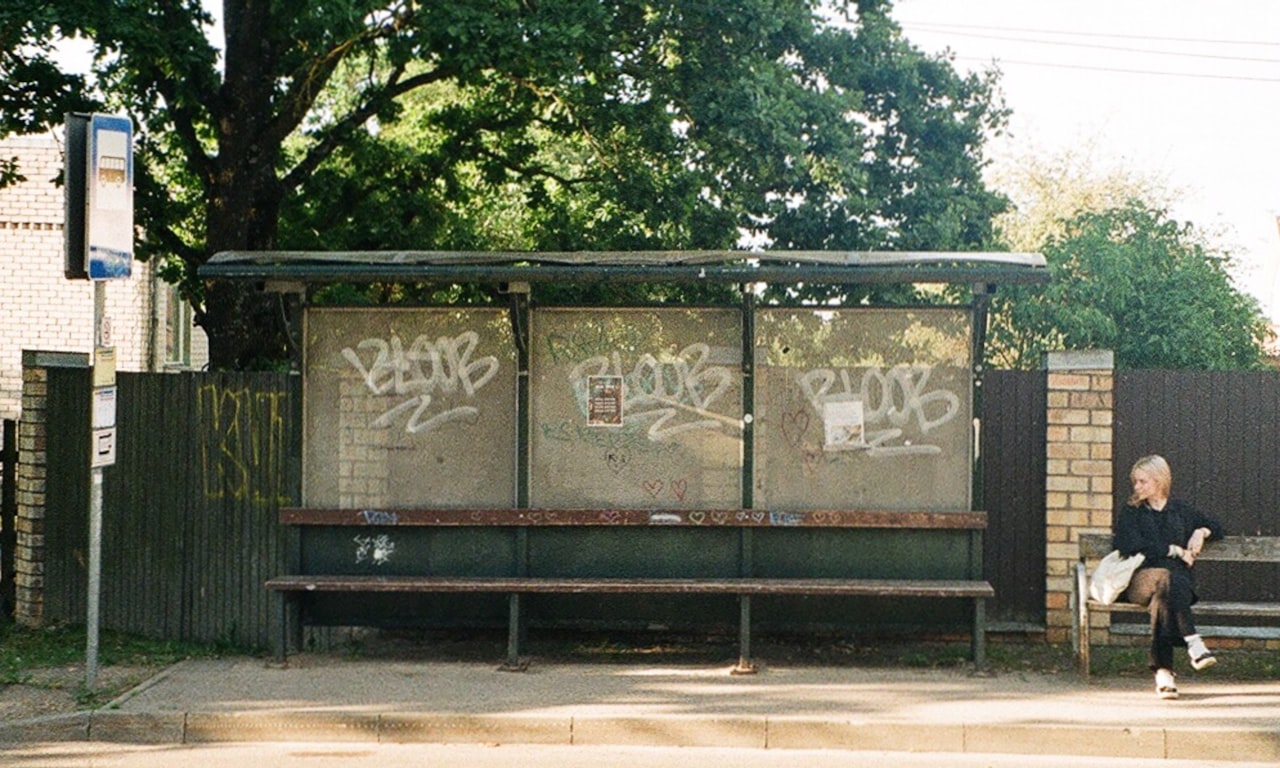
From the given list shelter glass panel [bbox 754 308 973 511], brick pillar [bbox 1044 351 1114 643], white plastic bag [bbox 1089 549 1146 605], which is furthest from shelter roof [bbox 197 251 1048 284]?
white plastic bag [bbox 1089 549 1146 605]

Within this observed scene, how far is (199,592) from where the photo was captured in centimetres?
1152

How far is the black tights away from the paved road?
4.29 feet

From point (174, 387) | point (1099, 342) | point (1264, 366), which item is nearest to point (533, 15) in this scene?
point (174, 387)

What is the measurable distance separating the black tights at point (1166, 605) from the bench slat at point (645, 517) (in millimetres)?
1103

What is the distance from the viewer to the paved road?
314 inches

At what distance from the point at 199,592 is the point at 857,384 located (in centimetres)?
509

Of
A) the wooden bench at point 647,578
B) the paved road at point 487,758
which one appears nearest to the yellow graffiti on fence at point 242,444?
the wooden bench at point 647,578

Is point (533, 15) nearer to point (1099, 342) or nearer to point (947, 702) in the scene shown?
point (947, 702)

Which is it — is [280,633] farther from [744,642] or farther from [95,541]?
[744,642]

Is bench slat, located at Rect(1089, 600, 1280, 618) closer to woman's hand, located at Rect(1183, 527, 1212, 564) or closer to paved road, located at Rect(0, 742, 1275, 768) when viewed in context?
woman's hand, located at Rect(1183, 527, 1212, 564)

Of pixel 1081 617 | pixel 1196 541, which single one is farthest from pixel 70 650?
pixel 1196 541

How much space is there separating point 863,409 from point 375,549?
3.48m

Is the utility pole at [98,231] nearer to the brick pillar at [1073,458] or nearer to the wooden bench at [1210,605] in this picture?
the wooden bench at [1210,605]

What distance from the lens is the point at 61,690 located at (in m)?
9.51
